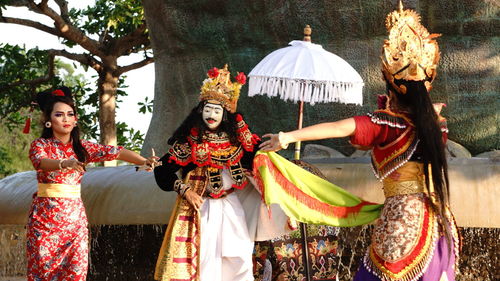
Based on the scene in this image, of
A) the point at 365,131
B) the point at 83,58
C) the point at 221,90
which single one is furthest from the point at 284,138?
the point at 83,58

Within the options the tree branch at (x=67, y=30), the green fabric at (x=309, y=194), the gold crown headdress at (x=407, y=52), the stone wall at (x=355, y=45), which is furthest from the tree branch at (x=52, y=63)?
the gold crown headdress at (x=407, y=52)

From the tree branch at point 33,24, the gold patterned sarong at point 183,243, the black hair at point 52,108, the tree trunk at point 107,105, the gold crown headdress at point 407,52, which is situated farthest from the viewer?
the tree trunk at point 107,105

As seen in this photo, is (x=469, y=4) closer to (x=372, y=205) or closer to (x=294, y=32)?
(x=294, y=32)

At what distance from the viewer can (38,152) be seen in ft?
19.9

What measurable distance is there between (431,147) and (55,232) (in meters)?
2.69

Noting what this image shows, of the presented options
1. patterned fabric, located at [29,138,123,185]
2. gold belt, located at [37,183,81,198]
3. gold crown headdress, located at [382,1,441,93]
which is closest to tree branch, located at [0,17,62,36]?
patterned fabric, located at [29,138,123,185]

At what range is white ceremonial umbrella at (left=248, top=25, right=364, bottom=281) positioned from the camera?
6414 mm

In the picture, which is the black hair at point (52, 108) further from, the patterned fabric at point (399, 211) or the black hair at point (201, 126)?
the patterned fabric at point (399, 211)

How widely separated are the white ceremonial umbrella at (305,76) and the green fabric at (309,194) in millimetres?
1090

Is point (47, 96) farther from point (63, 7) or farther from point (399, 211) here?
point (63, 7)

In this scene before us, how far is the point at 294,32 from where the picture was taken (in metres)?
8.86

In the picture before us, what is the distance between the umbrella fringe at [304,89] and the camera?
652 centimetres

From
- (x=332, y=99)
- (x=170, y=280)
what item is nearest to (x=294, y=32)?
(x=332, y=99)

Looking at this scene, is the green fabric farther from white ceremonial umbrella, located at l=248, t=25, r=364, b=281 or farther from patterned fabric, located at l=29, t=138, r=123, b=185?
patterned fabric, located at l=29, t=138, r=123, b=185
